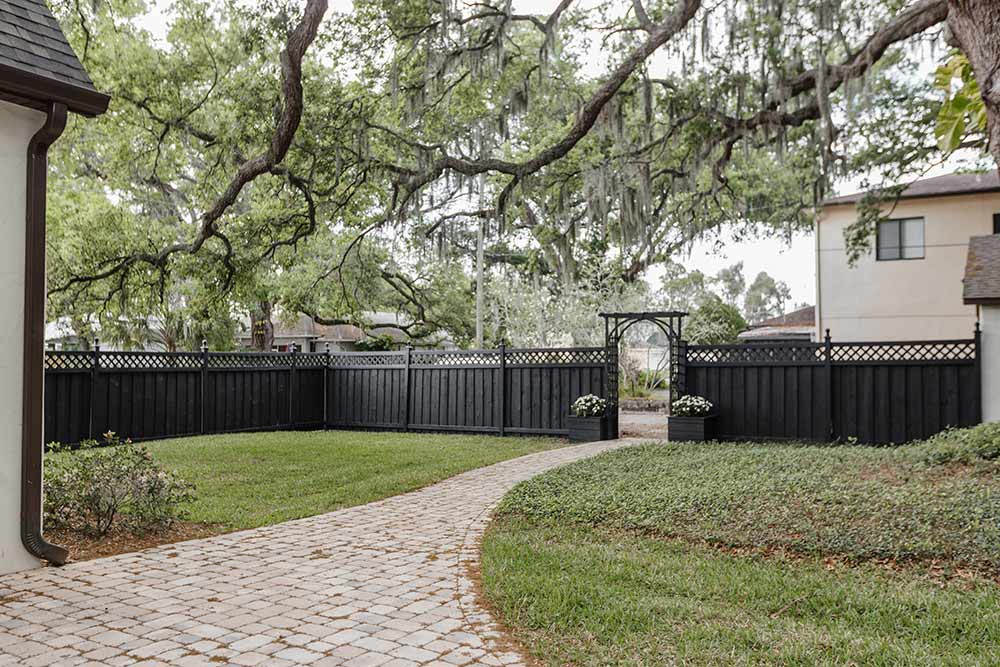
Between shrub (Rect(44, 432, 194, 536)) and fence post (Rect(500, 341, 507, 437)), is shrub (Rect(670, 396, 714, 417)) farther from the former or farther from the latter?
shrub (Rect(44, 432, 194, 536))

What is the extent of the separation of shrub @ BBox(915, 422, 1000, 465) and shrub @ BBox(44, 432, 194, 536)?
281 inches

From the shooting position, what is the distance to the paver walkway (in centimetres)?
348

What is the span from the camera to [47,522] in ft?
18.8

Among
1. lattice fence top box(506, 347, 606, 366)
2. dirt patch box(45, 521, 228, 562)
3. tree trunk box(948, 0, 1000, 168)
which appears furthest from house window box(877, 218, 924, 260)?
dirt patch box(45, 521, 228, 562)

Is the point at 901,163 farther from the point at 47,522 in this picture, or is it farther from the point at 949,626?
the point at 47,522

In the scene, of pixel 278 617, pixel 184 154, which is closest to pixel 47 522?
pixel 278 617

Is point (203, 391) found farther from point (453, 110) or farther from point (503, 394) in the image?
point (453, 110)

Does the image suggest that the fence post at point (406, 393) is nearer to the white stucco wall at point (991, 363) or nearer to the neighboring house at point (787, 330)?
the white stucco wall at point (991, 363)

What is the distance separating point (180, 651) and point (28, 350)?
2537mm

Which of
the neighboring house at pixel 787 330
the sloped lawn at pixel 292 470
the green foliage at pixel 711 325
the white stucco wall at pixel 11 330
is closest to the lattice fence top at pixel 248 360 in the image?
the sloped lawn at pixel 292 470

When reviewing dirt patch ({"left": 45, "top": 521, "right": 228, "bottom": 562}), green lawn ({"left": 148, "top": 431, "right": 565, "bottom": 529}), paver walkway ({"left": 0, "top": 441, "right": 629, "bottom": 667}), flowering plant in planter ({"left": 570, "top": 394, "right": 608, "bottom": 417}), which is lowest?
green lawn ({"left": 148, "top": 431, "right": 565, "bottom": 529})

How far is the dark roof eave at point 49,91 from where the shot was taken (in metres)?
4.75

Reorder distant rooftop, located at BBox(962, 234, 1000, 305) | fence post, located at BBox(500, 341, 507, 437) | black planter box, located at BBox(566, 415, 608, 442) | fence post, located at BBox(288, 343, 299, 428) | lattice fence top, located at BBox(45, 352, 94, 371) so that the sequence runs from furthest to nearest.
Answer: fence post, located at BBox(288, 343, 299, 428), fence post, located at BBox(500, 341, 507, 437), black planter box, located at BBox(566, 415, 608, 442), lattice fence top, located at BBox(45, 352, 94, 371), distant rooftop, located at BBox(962, 234, 1000, 305)

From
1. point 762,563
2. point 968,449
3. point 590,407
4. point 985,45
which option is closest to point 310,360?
point 590,407
